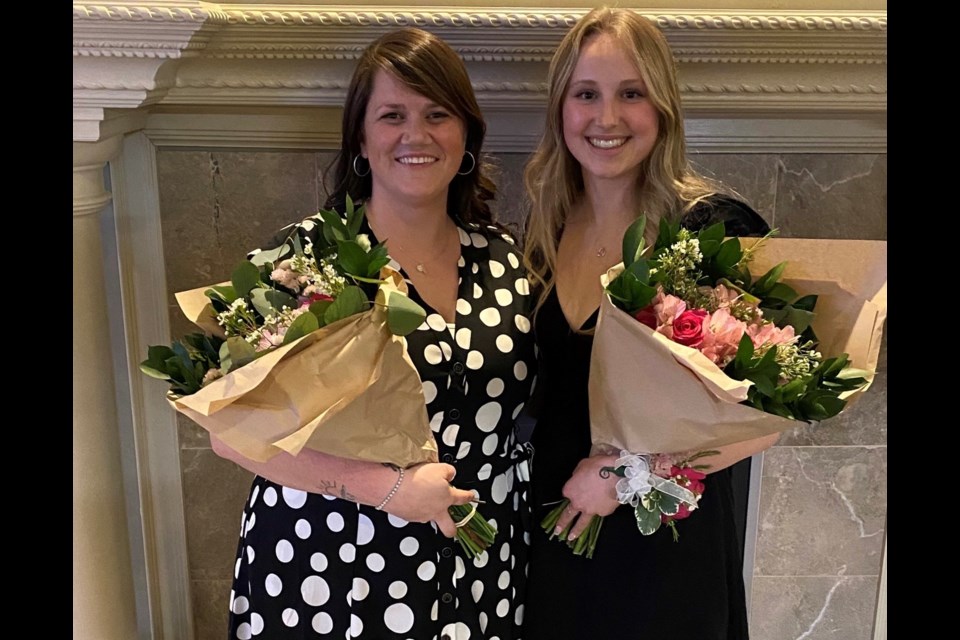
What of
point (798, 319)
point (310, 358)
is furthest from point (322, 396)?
point (798, 319)

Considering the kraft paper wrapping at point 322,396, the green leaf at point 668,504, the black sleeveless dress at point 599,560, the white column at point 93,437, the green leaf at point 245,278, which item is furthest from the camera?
the white column at point 93,437

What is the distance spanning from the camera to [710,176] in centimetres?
195

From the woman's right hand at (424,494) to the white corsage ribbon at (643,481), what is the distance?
0.92ft

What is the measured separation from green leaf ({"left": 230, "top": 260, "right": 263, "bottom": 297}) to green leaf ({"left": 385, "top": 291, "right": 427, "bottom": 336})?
22 centimetres

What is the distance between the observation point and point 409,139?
1.36m

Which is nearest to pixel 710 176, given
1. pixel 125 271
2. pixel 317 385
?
pixel 317 385

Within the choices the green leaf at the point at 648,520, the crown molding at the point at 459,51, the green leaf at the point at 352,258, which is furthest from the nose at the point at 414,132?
the green leaf at the point at 648,520

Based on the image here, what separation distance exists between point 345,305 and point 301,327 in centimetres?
7

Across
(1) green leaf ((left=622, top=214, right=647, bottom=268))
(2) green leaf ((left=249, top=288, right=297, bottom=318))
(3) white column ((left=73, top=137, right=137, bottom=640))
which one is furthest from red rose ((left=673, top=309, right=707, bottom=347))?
(3) white column ((left=73, top=137, right=137, bottom=640))

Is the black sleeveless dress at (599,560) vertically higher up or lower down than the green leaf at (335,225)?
lower down

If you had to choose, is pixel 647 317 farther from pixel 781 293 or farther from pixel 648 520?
pixel 648 520

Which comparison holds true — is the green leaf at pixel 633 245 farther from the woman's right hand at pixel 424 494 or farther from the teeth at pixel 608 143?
the woman's right hand at pixel 424 494

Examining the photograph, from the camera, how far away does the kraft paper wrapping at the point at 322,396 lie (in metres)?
1.13

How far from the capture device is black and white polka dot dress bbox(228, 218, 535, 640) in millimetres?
1383
